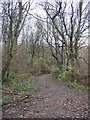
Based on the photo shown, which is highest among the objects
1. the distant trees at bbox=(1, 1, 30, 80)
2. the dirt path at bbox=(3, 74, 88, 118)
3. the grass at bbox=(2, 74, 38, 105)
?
the distant trees at bbox=(1, 1, 30, 80)

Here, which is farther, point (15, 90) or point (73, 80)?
point (73, 80)

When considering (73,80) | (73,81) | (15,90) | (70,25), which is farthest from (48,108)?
(70,25)

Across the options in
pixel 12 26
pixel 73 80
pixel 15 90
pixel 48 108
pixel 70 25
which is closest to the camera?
pixel 48 108

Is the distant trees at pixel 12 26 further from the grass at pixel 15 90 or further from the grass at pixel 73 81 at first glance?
Answer: the grass at pixel 73 81

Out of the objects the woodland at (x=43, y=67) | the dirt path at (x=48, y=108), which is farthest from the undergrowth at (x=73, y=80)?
the dirt path at (x=48, y=108)

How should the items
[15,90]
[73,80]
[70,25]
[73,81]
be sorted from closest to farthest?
[15,90] → [73,81] → [73,80] → [70,25]

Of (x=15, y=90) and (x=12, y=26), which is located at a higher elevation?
(x=12, y=26)

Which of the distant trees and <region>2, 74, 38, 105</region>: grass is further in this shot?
the distant trees

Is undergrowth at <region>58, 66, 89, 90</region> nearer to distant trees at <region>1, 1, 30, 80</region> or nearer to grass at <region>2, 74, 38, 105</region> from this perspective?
grass at <region>2, 74, 38, 105</region>

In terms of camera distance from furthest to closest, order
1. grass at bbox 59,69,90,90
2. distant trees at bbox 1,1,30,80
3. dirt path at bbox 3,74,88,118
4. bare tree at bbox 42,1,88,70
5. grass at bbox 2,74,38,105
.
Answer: bare tree at bbox 42,1,88,70 < distant trees at bbox 1,1,30,80 < grass at bbox 59,69,90,90 < grass at bbox 2,74,38,105 < dirt path at bbox 3,74,88,118

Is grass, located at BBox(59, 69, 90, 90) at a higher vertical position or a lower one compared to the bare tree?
lower

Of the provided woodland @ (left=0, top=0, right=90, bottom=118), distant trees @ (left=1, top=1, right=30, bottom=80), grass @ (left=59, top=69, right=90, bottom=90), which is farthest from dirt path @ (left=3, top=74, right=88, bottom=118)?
distant trees @ (left=1, top=1, right=30, bottom=80)

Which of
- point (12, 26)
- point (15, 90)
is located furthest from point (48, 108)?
point (12, 26)

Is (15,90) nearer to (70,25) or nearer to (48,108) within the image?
(48,108)
